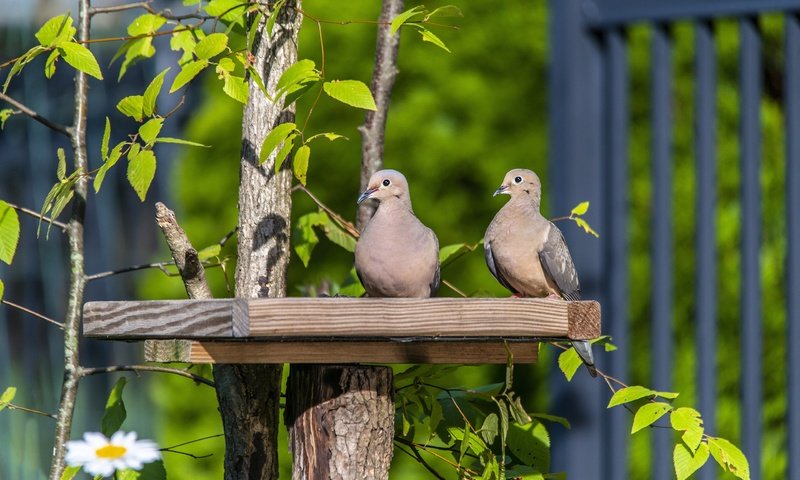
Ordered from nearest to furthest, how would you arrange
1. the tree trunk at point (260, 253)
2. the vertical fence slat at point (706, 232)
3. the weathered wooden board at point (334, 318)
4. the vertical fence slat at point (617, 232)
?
the weathered wooden board at point (334, 318) < the tree trunk at point (260, 253) < the vertical fence slat at point (706, 232) < the vertical fence slat at point (617, 232)

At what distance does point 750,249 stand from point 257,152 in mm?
1578

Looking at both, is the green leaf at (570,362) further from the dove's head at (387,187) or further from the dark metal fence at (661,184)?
the dark metal fence at (661,184)

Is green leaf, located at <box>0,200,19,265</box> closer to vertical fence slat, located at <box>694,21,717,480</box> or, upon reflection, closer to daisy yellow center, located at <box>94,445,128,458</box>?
daisy yellow center, located at <box>94,445,128,458</box>

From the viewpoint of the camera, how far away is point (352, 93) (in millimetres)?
1940

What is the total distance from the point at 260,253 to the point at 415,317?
58 centimetres

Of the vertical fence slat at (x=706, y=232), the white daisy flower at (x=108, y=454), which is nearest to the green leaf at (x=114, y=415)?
the white daisy flower at (x=108, y=454)

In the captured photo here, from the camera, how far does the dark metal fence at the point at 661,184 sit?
3.13 meters

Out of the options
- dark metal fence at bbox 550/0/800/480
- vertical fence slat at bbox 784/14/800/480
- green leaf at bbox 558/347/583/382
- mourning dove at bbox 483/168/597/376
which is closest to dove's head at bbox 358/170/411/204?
mourning dove at bbox 483/168/597/376

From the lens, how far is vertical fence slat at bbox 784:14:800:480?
308 centimetres

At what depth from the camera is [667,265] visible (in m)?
3.28

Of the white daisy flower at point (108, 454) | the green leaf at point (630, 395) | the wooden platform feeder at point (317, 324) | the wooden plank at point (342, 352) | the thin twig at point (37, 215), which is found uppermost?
the thin twig at point (37, 215)

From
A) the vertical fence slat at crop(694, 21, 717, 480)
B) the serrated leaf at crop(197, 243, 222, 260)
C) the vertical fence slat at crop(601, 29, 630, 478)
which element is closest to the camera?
the serrated leaf at crop(197, 243, 222, 260)

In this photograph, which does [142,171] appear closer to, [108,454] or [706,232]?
[108,454]

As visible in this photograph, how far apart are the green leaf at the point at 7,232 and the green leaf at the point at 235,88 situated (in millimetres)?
499
